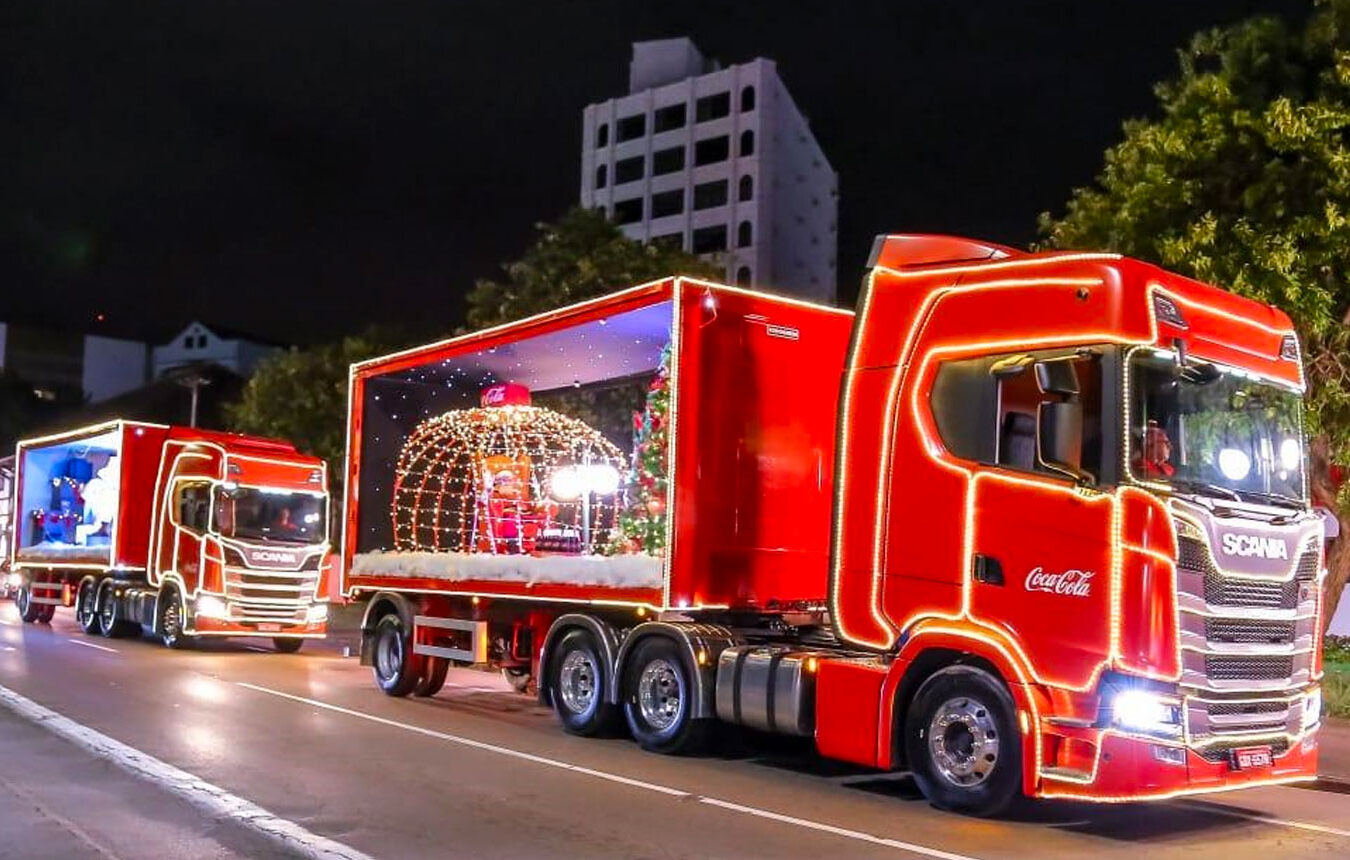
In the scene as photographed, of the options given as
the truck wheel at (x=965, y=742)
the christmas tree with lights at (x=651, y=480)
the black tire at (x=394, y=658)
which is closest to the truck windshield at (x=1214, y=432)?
the truck wheel at (x=965, y=742)

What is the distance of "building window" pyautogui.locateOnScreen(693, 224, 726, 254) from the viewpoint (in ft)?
248

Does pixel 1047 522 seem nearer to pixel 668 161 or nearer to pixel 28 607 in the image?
pixel 28 607

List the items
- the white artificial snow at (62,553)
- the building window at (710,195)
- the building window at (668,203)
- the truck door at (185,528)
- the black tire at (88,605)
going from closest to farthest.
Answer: the truck door at (185,528) < the white artificial snow at (62,553) < the black tire at (88,605) < the building window at (710,195) < the building window at (668,203)

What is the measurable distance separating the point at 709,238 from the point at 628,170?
766 centimetres

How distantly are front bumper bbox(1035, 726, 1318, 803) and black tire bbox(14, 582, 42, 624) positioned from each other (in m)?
25.9

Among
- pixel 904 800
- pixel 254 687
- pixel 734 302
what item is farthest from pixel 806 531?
pixel 254 687

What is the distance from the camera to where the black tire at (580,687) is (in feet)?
42.3

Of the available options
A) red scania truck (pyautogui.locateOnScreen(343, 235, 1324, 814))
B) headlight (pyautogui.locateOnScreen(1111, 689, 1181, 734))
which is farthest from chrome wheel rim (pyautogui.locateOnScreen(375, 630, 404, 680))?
headlight (pyautogui.locateOnScreen(1111, 689, 1181, 734))

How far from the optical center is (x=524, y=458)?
16516 mm

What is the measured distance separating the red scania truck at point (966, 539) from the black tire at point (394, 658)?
7.73 ft

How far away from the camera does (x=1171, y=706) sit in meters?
8.48

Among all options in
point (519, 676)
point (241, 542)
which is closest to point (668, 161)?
point (241, 542)

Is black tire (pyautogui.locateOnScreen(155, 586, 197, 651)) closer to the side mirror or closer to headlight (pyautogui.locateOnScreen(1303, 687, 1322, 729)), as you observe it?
the side mirror

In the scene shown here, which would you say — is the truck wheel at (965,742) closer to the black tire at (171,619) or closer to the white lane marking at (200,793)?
the white lane marking at (200,793)
